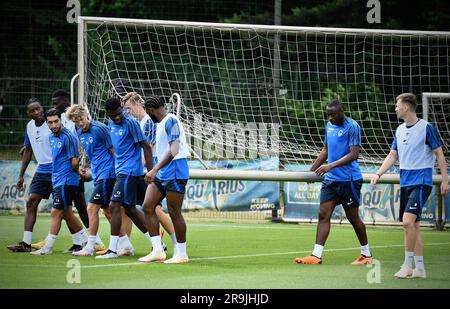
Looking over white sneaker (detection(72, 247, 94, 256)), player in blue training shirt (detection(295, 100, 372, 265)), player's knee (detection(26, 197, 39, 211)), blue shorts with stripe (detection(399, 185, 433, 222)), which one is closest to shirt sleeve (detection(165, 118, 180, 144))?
player in blue training shirt (detection(295, 100, 372, 265))

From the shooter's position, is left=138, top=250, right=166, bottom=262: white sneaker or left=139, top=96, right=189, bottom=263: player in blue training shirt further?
left=138, top=250, right=166, bottom=262: white sneaker

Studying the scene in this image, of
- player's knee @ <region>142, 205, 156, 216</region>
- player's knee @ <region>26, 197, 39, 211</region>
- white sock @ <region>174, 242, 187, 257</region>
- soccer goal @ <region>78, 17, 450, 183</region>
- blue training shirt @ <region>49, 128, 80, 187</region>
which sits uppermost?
soccer goal @ <region>78, 17, 450, 183</region>

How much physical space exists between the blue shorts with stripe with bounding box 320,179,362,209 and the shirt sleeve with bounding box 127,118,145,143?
107 inches

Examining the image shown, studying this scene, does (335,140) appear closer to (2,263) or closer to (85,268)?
(85,268)

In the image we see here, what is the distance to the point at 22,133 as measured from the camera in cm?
2844

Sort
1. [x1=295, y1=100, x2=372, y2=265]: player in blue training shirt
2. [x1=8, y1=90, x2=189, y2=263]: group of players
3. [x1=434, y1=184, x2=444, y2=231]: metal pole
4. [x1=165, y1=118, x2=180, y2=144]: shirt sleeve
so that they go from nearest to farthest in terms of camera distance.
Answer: [x1=165, y1=118, x2=180, y2=144]: shirt sleeve → [x1=8, y1=90, x2=189, y2=263]: group of players → [x1=295, y1=100, x2=372, y2=265]: player in blue training shirt → [x1=434, y1=184, x2=444, y2=231]: metal pole

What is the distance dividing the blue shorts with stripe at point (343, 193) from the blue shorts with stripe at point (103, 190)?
3122 millimetres

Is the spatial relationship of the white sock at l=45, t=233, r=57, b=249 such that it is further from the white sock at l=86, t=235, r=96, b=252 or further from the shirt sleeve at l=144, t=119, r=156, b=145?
the shirt sleeve at l=144, t=119, r=156, b=145

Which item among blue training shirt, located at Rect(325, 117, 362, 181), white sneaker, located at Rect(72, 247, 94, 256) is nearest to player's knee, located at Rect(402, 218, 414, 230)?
blue training shirt, located at Rect(325, 117, 362, 181)

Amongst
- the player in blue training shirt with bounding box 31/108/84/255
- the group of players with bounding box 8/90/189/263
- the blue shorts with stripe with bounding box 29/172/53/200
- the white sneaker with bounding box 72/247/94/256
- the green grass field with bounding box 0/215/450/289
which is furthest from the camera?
the blue shorts with stripe with bounding box 29/172/53/200

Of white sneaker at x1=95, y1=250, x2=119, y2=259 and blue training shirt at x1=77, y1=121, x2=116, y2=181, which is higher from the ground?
blue training shirt at x1=77, y1=121, x2=116, y2=181

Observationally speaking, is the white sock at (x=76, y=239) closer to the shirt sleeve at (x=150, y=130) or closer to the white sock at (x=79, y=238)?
the white sock at (x=79, y=238)

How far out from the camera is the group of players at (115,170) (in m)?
12.3

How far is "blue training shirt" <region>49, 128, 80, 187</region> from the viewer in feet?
44.6
